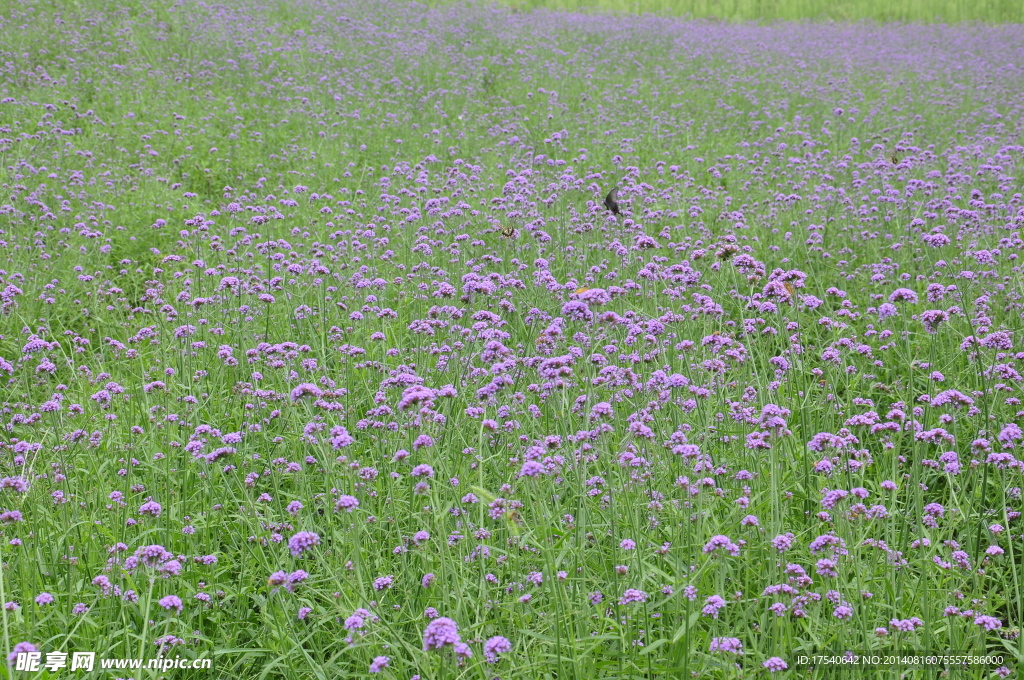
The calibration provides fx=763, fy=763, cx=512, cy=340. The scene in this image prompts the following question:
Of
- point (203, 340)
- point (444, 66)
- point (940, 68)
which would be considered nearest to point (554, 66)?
point (444, 66)

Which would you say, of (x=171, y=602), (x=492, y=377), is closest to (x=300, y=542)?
(x=171, y=602)

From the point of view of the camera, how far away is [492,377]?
393 centimetres

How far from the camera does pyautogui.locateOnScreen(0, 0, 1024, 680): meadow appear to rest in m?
2.48

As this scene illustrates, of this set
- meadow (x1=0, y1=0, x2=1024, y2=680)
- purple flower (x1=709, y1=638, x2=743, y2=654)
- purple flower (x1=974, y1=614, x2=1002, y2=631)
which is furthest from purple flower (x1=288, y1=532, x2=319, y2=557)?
purple flower (x1=974, y1=614, x2=1002, y2=631)

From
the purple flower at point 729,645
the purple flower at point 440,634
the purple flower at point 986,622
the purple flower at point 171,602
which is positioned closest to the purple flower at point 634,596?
the purple flower at point 729,645

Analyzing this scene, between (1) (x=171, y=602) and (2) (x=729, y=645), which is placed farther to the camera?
(1) (x=171, y=602)

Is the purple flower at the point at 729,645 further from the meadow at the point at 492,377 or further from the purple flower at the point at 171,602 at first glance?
the purple flower at the point at 171,602

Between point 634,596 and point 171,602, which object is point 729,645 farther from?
point 171,602

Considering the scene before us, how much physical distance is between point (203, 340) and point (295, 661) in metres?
2.51

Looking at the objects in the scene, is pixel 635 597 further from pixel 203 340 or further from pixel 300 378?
pixel 203 340

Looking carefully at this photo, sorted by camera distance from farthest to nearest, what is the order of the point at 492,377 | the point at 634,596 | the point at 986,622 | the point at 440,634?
the point at 492,377 < the point at 634,596 < the point at 986,622 < the point at 440,634

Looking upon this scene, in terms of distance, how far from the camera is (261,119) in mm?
9695

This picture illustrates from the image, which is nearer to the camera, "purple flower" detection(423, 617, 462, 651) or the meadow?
"purple flower" detection(423, 617, 462, 651)

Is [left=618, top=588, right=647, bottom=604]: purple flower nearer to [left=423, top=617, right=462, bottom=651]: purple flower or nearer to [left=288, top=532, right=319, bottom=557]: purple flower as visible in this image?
[left=423, top=617, right=462, bottom=651]: purple flower
